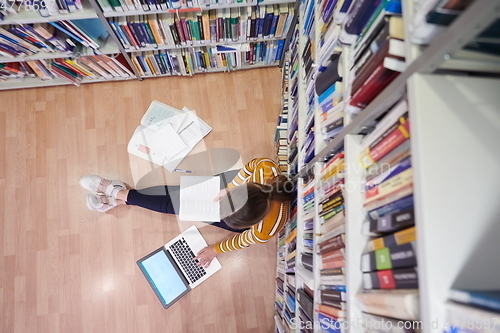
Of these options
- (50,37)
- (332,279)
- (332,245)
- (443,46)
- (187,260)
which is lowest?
(187,260)

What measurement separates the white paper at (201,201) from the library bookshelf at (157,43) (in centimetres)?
79

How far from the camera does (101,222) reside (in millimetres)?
1885

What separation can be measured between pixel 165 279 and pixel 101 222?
0.56 meters

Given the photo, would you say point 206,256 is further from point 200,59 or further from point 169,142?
point 200,59

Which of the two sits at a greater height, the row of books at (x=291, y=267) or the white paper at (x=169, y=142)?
the white paper at (x=169, y=142)

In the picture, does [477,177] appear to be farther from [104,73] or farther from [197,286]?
[104,73]

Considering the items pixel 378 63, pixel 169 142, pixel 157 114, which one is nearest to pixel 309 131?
pixel 378 63

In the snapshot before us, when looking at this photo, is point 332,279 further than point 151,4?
No

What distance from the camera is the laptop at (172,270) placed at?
69.9 inches

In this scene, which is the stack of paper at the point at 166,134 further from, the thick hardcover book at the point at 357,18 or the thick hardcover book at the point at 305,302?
the thick hardcover book at the point at 357,18

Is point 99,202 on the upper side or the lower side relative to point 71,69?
lower

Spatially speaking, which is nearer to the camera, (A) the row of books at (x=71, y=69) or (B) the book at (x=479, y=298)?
(B) the book at (x=479, y=298)

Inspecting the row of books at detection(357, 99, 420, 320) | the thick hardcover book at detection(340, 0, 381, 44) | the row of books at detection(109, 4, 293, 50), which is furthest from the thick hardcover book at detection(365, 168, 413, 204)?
the row of books at detection(109, 4, 293, 50)

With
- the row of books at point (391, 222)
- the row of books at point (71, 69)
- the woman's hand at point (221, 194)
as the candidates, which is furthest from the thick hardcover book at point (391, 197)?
the row of books at point (71, 69)
